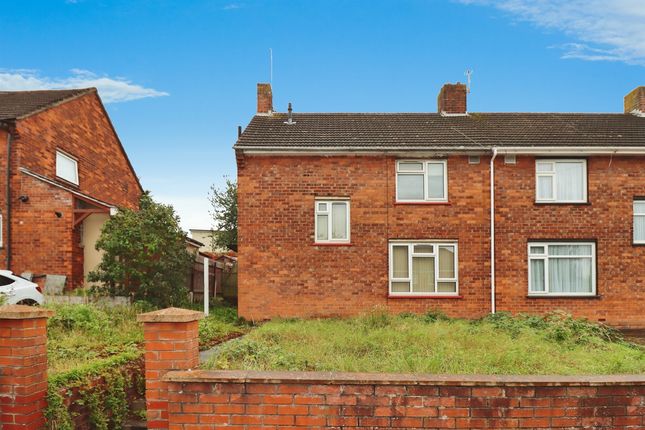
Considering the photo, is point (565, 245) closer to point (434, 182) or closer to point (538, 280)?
point (538, 280)

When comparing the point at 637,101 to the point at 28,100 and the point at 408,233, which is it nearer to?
the point at 408,233

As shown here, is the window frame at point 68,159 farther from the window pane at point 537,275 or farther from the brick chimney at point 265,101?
the window pane at point 537,275

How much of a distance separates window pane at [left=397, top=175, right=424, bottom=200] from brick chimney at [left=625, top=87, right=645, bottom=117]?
9.90 meters

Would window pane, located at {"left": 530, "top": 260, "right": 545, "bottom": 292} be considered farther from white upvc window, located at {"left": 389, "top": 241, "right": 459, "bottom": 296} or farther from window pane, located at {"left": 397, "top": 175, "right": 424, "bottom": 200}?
window pane, located at {"left": 397, "top": 175, "right": 424, "bottom": 200}

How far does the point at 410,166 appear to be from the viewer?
16062 millimetres

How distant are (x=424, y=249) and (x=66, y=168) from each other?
13.3 meters

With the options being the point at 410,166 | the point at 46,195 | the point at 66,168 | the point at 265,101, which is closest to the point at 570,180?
the point at 410,166

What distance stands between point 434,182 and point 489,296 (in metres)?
3.77

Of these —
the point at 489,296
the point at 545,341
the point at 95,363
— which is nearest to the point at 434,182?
the point at 489,296

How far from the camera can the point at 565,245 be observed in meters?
15.9

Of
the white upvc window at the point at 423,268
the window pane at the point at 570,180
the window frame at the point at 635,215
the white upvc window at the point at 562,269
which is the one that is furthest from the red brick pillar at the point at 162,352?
the window frame at the point at 635,215

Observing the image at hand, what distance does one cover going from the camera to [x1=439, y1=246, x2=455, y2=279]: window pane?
51.9 ft

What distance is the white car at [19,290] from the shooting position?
41.8 ft

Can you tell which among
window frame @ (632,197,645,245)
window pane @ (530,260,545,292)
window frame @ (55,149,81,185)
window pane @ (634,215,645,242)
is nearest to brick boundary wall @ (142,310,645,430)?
window pane @ (530,260,545,292)
